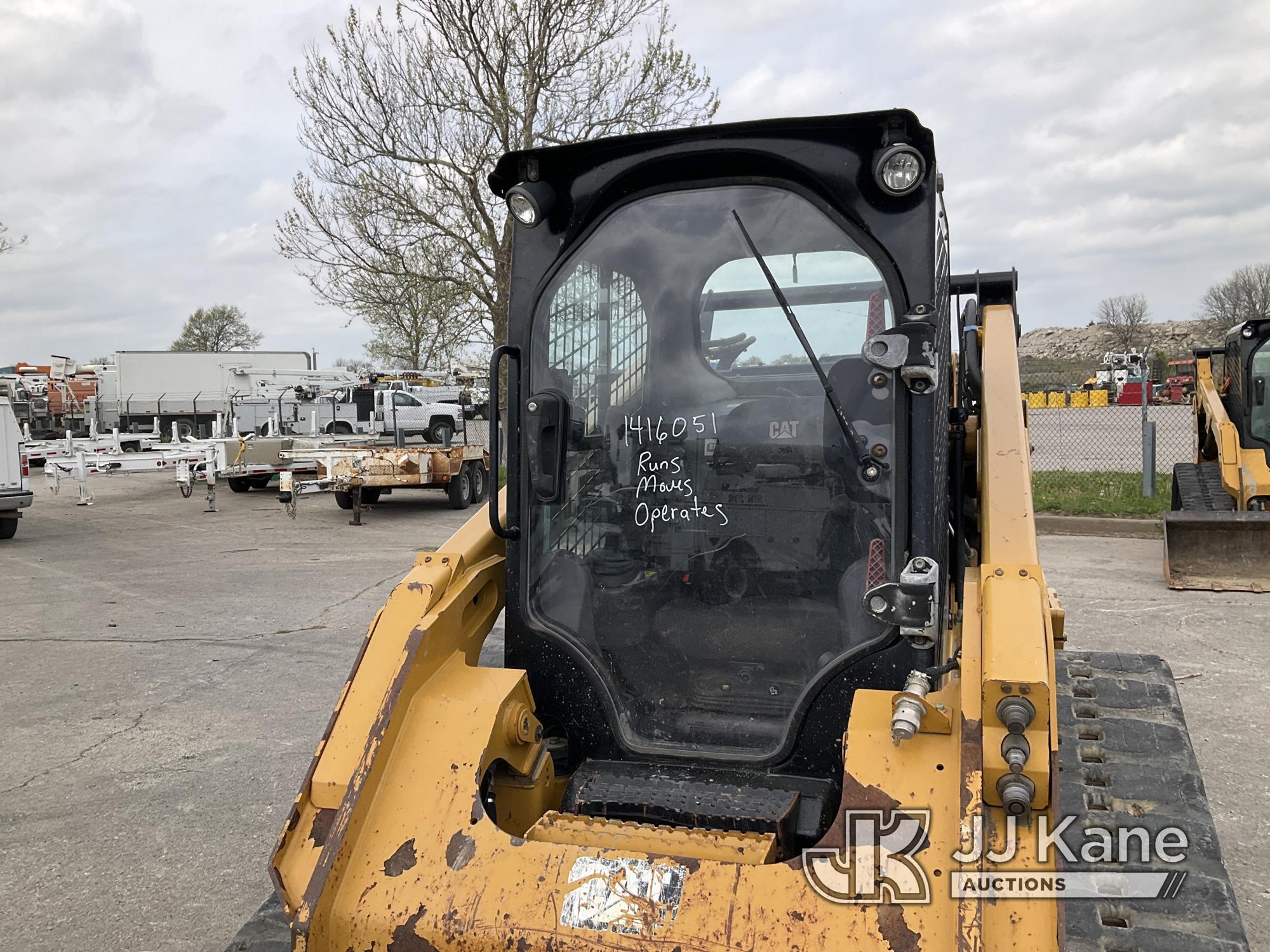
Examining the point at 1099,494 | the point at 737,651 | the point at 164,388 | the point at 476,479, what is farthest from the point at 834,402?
the point at 164,388

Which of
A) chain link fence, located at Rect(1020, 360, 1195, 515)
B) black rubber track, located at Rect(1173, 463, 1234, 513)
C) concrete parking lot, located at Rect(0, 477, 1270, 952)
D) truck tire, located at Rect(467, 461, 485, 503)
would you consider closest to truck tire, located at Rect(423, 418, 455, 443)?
truck tire, located at Rect(467, 461, 485, 503)

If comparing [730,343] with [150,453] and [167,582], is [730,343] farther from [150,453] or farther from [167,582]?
[150,453]

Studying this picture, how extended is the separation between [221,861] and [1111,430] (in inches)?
976

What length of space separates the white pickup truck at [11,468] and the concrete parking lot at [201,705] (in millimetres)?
845

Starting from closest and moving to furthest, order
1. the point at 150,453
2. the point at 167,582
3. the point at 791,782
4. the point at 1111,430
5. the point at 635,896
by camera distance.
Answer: the point at 635,896, the point at 791,782, the point at 167,582, the point at 150,453, the point at 1111,430

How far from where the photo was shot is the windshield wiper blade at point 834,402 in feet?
8.73

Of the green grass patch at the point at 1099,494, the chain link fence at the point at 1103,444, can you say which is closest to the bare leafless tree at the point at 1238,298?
the chain link fence at the point at 1103,444

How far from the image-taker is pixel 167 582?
10.2m

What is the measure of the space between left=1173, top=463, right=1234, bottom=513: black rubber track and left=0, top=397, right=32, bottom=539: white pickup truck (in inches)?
536

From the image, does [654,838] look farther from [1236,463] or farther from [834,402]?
[1236,463]

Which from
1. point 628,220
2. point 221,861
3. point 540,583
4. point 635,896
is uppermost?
point 628,220

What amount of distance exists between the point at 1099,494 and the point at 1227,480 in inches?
125

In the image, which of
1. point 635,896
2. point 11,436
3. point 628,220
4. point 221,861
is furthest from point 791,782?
point 11,436

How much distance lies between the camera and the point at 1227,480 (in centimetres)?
1028
